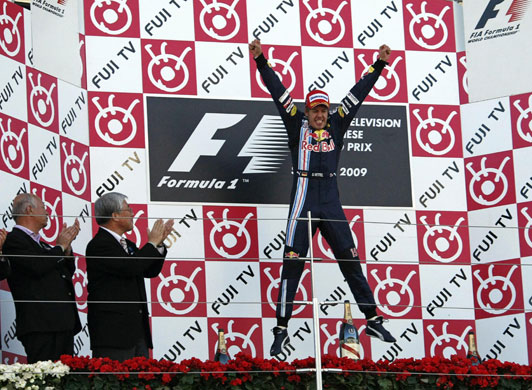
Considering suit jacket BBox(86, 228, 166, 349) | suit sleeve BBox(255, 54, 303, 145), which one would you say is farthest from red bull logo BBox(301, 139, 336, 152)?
suit jacket BBox(86, 228, 166, 349)

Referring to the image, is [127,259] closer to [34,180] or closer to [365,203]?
[34,180]

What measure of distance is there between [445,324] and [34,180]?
304cm

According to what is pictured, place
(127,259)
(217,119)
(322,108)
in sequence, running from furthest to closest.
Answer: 1. (217,119)
2. (322,108)
3. (127,259)

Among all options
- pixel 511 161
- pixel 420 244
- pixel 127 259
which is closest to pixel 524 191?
pixel 511 161

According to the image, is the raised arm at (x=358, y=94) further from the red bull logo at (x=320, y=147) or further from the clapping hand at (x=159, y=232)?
the clapping hand at (x=159, y=232)

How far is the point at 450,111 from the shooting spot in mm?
10109

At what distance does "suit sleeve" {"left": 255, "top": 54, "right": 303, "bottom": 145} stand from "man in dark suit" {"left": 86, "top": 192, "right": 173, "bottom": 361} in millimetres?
1435

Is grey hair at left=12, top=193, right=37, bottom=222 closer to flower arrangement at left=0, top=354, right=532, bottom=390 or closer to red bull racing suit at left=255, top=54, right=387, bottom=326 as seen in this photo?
flower arrangement at left=0, top=354, right=532, bottom=390

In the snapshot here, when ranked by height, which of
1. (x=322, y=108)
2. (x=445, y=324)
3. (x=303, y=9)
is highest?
(x=303, y=9)

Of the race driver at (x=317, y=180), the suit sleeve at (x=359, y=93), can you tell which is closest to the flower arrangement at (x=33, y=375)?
the race driver at (x=317, y=180)

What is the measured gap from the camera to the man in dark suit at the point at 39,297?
7.60m

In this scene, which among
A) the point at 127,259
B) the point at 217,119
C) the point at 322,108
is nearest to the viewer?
the point at 127,259

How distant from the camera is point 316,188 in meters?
8.76

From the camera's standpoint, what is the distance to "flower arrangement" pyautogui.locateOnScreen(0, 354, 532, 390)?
696 centimetres
